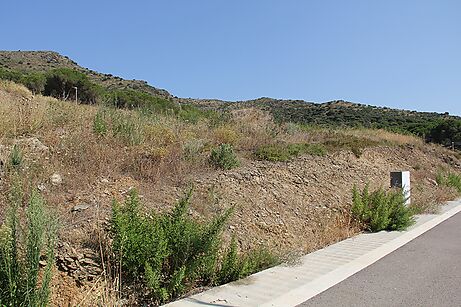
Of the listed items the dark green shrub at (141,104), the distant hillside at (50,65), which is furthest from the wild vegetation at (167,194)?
the distant hillside at (50,65)

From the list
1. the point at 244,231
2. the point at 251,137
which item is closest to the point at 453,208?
the point at 251,137

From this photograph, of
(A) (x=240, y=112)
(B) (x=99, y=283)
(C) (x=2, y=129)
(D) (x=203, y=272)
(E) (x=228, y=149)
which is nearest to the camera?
(B) (x=99, y=283)

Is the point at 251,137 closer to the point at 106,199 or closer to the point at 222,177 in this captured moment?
the point at 222,177

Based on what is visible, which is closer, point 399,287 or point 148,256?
point 148,256

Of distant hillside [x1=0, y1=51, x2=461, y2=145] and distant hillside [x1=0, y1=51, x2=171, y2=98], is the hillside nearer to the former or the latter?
distant hillside [x1=0, y1=51, x2=461, y2=145]

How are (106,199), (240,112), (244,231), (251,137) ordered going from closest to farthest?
(106,199)
(244,231)
(251,137)
(240,112)

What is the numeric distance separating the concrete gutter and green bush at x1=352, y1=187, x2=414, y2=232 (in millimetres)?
588

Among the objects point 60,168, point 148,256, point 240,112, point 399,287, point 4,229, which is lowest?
point 399,287

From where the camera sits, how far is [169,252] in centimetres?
541

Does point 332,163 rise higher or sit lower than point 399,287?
higher

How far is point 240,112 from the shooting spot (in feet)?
57.5

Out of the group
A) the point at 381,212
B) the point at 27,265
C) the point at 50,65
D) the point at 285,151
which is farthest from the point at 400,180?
the point at 50,65

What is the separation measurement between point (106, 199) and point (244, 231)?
2.31 meters

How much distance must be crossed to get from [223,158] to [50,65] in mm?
47782
